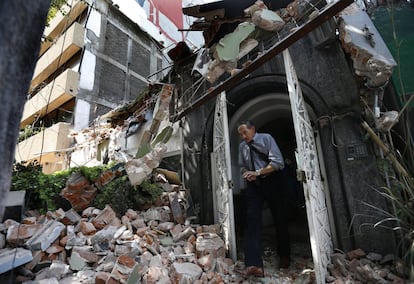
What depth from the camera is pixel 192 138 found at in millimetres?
5145

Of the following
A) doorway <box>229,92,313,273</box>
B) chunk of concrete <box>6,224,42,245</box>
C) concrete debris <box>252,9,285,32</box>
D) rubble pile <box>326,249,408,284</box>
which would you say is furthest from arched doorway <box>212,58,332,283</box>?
chunk of concrete <box>6,224,42,245</box>

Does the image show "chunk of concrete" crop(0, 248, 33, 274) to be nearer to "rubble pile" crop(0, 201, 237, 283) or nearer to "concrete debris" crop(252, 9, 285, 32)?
"rubble pile" crop(0, 201, 237, 283)

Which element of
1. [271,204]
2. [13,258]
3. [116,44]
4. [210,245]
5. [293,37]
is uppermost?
[116,44]

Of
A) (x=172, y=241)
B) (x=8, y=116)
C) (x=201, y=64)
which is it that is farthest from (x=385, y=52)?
(x=172, y=241)

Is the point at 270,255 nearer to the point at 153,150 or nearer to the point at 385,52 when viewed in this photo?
the point at 153,150

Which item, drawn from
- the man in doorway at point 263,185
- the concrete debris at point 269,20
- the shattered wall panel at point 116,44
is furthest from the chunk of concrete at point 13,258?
the shattered wall panel at point 116,44

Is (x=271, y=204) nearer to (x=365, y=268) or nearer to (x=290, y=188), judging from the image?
(x=290, y=188)

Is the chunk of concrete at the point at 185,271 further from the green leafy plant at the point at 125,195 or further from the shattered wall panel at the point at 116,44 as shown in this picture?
the shattered wall panel at the point at 116,44

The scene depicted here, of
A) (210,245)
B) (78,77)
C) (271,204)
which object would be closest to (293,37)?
(271,204)

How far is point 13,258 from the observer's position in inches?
83.7

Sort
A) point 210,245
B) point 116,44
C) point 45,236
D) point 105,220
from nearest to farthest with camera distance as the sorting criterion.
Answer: point 45,236 → point 210,245 → point 105,220 → point 116,44

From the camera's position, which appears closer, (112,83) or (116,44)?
(112,83)

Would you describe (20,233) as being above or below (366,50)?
below

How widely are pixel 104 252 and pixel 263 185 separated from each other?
2336 mm
